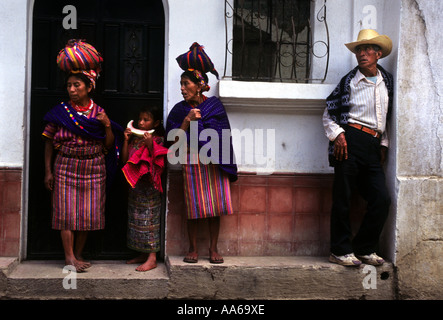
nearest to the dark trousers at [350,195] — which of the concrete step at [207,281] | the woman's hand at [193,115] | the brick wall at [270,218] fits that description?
the concrete step at [207,281]

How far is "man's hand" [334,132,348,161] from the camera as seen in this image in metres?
4.17

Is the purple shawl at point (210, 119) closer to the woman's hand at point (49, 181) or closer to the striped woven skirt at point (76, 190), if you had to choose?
the striped woven skirt at point (76, 190)

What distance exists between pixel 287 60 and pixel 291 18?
0.39 m

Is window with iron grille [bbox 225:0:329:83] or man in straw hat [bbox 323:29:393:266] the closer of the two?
man in straw hat [bbox 323:29:393:266]

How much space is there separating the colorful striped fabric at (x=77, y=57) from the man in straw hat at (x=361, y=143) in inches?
80.9

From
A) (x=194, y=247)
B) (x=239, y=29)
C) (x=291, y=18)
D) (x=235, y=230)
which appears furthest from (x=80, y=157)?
(x=291, y=18)

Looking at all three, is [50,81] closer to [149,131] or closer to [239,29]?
[149,131]

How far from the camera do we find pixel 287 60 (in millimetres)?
4781

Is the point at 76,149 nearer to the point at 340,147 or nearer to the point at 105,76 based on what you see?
the point at 105,76

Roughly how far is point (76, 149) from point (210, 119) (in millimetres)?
1142

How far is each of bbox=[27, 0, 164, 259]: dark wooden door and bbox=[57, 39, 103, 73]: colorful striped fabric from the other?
38 cm

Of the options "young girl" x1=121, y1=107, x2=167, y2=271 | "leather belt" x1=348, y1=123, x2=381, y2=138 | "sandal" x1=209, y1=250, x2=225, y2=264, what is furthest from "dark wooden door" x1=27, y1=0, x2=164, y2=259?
"leather belt" x1=348, y1=123, x2=381, y2=138

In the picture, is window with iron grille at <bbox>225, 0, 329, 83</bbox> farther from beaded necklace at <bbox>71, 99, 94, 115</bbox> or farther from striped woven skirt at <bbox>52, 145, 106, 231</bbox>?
striped woven skirt at <bbox>52, 145, 106, 231</bbox>

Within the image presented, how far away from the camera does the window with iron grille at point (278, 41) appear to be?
4664 millimetres
